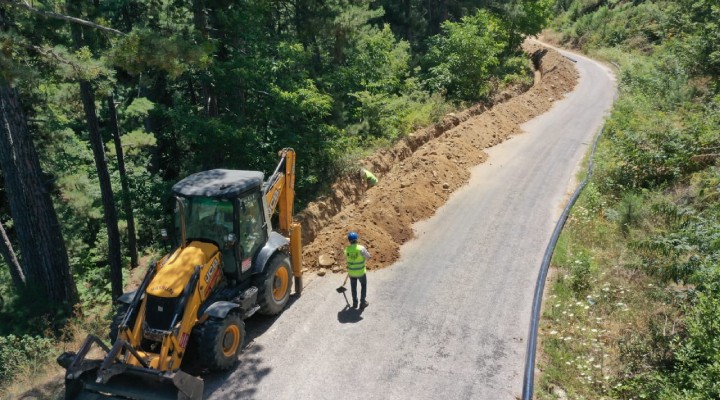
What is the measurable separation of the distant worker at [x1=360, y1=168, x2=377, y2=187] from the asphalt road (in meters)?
2.31

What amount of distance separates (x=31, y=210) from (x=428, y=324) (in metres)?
9.48

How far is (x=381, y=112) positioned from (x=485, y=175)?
4.39 meters

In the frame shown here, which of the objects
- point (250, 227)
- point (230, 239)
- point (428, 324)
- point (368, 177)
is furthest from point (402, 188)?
point (230, 239)

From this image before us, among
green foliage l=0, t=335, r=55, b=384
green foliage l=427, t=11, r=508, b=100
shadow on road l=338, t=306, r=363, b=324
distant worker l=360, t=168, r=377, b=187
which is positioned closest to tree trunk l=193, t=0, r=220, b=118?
distant worker l=360, t=168, r=377, b=187

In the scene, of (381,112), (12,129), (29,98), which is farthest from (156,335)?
(381,112)

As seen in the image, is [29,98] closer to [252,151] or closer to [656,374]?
[252,151]

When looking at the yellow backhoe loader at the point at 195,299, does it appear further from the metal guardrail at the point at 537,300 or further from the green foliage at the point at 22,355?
the metal guardrail at the point at 537,300

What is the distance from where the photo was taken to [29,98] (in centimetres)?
1416

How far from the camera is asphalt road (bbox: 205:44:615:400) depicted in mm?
7906

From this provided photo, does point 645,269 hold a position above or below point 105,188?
above

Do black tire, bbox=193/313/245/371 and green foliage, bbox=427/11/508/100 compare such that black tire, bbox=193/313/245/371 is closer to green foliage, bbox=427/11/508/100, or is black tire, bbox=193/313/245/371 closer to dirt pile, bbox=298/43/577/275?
dirt pile, bbox=298/43/577/275

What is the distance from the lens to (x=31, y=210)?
1175 cm

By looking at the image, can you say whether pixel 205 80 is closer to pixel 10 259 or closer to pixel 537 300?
pixel 10 259

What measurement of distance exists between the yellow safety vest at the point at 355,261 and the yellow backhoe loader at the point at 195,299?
4.22ft
